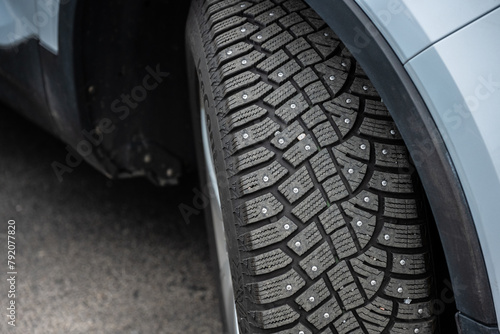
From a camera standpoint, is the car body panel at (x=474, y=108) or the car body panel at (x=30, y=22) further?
the car body panel at (x=30, y=22)

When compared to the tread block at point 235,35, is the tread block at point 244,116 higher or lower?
lower

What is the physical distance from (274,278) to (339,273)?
0.12m

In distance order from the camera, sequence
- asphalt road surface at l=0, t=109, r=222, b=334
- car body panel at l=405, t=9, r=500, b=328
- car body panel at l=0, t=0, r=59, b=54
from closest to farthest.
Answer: car body panel at l=405, t=9, r=500, b=328, car body panel at l=0, t=0, r=59, b=54, asphalt road surface at l=0, t=109, r=222, b=334

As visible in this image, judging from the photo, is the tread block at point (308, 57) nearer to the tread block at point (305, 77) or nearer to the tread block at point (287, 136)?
the tread block at point (305, 77)

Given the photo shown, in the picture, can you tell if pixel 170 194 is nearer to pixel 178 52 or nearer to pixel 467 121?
pixel 178 52

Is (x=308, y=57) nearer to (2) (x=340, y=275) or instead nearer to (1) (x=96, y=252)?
(2) (x=340, y=275)

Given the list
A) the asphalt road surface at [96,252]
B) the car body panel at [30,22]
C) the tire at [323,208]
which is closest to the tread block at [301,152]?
the tire at [323,208]

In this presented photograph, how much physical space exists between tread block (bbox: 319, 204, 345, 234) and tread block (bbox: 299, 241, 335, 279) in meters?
0.03

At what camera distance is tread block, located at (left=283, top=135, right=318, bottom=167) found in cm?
130

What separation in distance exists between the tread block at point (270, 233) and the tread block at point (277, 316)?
0.39 feet

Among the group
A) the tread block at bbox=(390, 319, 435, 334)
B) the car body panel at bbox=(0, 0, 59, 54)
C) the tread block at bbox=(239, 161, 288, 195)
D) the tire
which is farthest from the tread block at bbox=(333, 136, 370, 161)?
the car body panel at bbox=(0, 0, 59, 54)

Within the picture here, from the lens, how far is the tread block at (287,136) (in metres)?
1.31

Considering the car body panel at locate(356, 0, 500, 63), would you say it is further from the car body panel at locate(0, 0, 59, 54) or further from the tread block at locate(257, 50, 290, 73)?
the car body panel at locate(0, 0, 59, 54)

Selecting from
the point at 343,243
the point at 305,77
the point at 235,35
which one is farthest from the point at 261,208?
the point at 235,35
